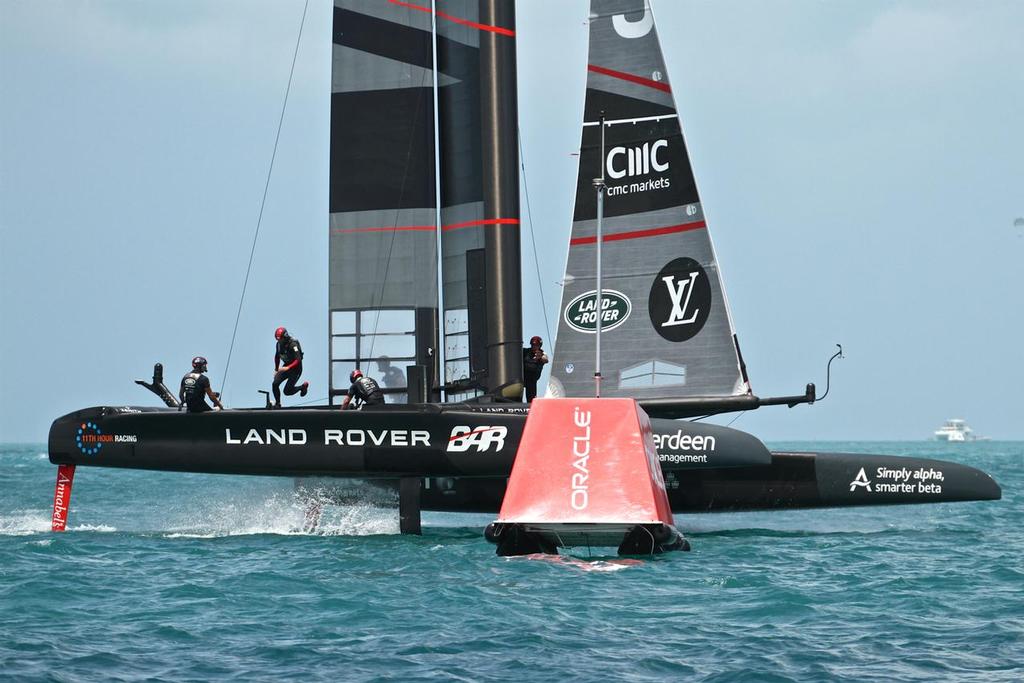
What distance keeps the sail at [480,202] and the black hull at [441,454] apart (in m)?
1.68

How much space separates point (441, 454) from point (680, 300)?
2995mm

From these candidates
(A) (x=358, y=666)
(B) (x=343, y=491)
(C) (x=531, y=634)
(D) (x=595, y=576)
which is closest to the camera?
(A) (x=358, y=666)

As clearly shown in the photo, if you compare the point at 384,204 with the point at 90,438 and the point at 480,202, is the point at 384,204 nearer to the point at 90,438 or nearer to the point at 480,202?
the point at 480,202

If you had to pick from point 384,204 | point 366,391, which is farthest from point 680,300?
point 384,204

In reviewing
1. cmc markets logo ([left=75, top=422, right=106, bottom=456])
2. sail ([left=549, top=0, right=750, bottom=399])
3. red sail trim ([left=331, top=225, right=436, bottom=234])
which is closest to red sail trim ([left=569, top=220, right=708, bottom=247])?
sail ([left=549, top=0, right=750, bottom=399])

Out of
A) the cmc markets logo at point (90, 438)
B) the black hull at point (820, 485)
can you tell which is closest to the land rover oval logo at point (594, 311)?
the black hull at point (820, 485)

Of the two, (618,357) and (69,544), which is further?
(618,357)

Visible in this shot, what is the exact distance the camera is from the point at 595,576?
31.8 feet

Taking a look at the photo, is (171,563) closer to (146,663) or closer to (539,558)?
(539,558)

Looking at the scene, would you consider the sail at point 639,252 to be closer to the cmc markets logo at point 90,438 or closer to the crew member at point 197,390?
the crew member at point 197,390

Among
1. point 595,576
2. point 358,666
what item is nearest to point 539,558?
point 595,576

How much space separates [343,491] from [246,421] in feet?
6.87

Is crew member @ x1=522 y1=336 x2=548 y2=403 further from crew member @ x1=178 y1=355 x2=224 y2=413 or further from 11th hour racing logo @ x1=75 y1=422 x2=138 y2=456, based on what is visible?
11th hour racing logo @ x1=75 y1=422 x2=138 y2=456

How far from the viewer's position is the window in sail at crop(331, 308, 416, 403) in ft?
47.9
